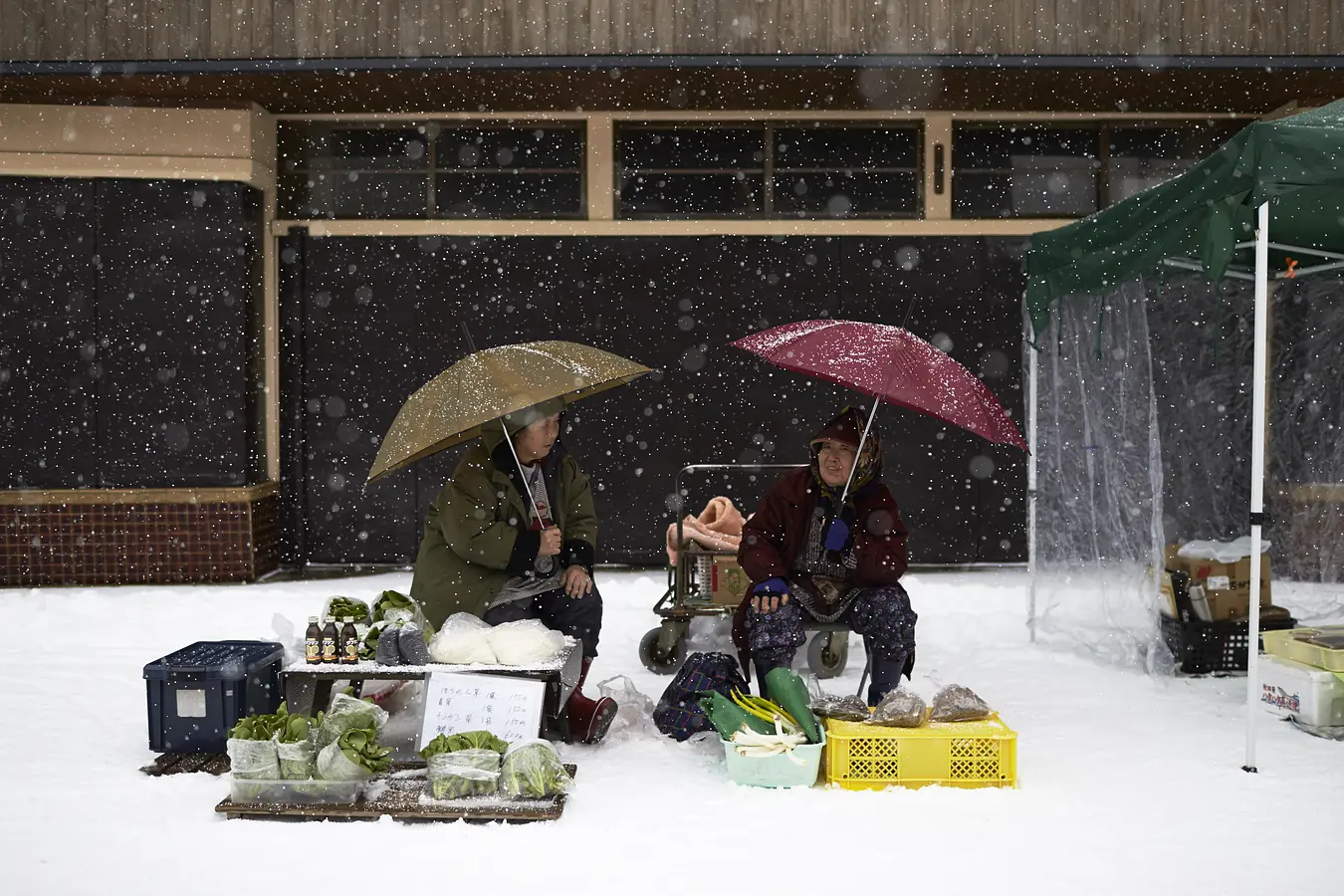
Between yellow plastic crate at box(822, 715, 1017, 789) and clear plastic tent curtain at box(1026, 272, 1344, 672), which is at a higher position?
clear plastic tent curtain at box(1026, 272, 1344, 672)

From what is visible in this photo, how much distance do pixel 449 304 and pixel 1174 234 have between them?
20.6ft

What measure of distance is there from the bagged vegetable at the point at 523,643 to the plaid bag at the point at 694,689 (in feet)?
1.77

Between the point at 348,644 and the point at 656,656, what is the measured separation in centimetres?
216

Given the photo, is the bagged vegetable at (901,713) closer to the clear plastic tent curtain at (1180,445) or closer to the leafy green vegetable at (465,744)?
the leafy green vegetable at (465,744)

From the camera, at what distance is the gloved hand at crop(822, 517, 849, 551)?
211 inches

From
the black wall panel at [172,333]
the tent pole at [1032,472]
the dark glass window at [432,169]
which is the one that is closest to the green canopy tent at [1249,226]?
the tent pole at [1032,472]

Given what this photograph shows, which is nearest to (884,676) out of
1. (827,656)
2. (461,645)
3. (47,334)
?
(827,656)

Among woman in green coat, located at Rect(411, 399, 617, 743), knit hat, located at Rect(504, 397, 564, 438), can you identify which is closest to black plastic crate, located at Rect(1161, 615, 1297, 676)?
woman in green coat, located at Rect(411, 399, 617, 743)

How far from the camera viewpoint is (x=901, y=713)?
15.1 feet

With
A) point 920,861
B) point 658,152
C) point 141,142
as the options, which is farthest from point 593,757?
point 141,142

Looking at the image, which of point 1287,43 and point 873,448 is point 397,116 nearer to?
point 873,448

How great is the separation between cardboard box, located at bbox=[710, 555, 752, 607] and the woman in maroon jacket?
3.50ft

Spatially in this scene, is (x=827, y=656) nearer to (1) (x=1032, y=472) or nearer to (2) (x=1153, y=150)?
(1) (x=1032, y=472)

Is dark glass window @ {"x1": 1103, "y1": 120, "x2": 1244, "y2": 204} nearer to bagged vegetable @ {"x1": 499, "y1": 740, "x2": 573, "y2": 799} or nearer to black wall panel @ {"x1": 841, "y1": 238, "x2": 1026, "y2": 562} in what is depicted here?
black wall panel @ {"x1": 841, "y1": 238, "x2": 1026, "y2": 562}
